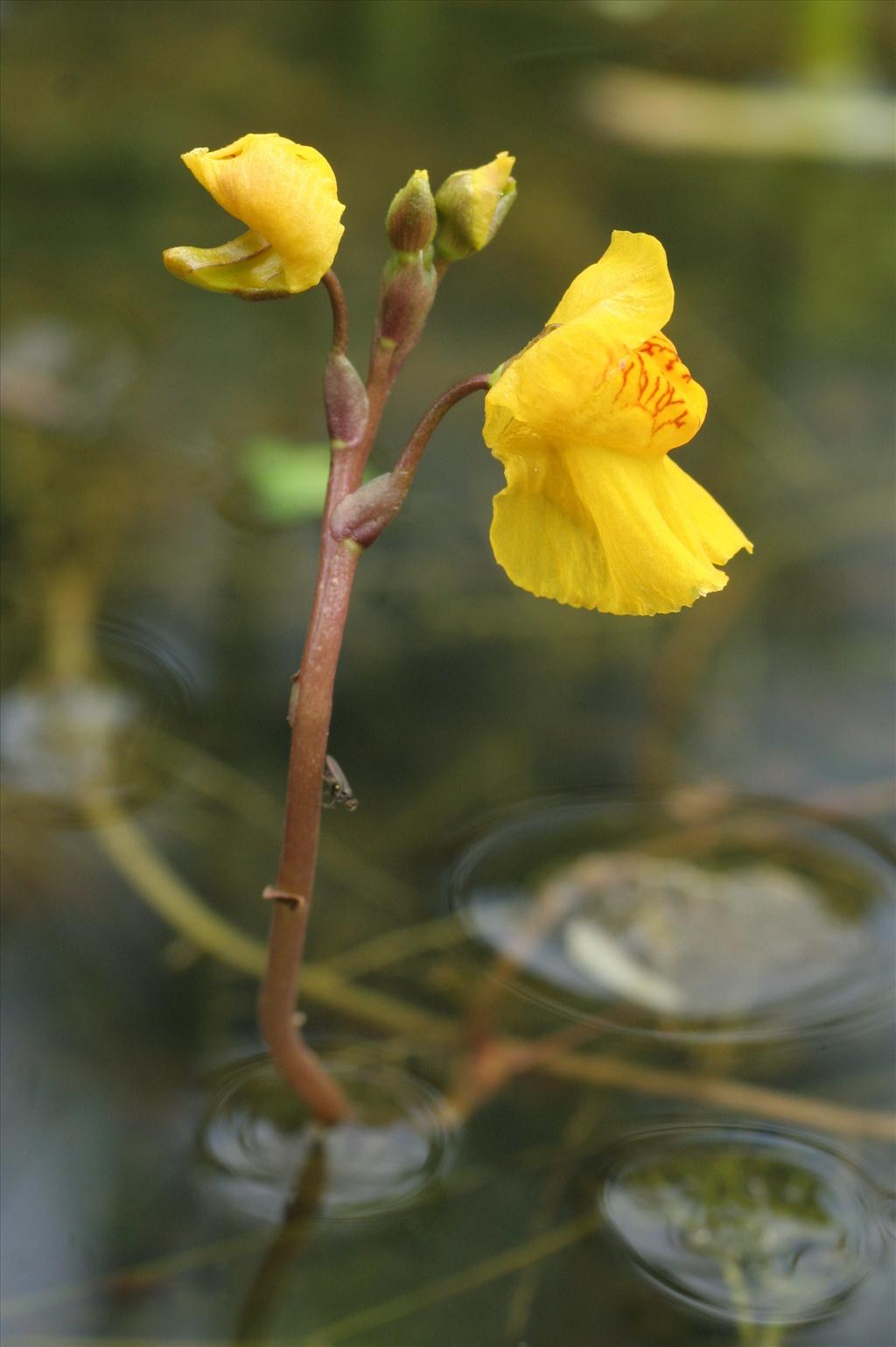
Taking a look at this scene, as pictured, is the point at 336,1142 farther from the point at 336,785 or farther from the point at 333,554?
the point at 333,554

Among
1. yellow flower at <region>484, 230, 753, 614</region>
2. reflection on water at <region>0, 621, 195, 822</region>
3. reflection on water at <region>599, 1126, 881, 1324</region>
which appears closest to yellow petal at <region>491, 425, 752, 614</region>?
yellow flower at <region>484, 230, 753, 614</region>

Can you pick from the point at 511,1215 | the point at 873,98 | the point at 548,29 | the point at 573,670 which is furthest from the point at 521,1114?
the point at 548,29

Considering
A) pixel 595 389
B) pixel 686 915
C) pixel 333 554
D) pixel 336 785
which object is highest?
pixel 595 389

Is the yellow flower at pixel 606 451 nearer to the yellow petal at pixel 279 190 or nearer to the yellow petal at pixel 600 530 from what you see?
the yellow petal at pixel 600 530

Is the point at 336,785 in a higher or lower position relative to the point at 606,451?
lower

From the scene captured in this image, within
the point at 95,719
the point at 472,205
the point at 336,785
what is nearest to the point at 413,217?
the point at 472,205

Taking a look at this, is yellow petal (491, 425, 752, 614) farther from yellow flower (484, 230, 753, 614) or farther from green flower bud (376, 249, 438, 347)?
green flower bud (376, 249, 438, 347)

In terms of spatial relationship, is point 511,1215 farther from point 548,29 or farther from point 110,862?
point 548,29
